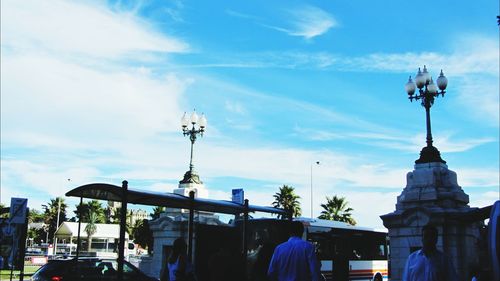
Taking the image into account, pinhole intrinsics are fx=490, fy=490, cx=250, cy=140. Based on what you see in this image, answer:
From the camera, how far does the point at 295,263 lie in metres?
5.79

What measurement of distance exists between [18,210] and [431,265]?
9874mm

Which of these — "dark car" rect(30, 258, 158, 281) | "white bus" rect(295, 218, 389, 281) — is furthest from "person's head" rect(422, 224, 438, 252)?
"white bus" rect(295, 218, 389, 281)

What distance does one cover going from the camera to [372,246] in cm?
2597

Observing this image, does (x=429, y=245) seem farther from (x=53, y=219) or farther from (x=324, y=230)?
(x=53, y=219)

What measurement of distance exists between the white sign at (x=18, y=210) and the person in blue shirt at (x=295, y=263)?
810 centimetres

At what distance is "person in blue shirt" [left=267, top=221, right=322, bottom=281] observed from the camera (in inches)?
227

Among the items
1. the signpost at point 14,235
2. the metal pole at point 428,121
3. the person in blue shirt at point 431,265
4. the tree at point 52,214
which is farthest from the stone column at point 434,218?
the tree at point 52,214

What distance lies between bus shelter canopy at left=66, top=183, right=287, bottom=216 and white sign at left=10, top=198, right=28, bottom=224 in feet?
3.97

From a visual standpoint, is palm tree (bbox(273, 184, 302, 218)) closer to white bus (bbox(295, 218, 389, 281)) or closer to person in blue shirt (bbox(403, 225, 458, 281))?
white bus (bbox(295, 218, 389, 281))

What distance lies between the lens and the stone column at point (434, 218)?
16.5 meters

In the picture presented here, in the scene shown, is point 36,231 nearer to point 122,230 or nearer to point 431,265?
point 122,230

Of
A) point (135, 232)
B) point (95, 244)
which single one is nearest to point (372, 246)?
→ point (135, 232)

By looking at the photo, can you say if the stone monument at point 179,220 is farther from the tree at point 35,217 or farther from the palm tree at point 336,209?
the tree at point 35,217

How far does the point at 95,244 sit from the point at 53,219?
2690 centimetres
